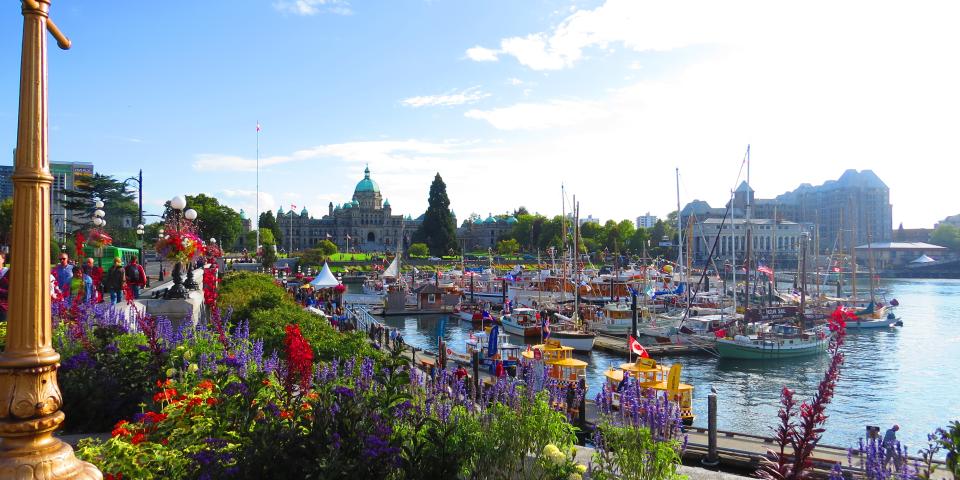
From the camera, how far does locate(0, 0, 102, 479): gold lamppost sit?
2.71 metres

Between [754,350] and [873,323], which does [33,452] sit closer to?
[754,350]

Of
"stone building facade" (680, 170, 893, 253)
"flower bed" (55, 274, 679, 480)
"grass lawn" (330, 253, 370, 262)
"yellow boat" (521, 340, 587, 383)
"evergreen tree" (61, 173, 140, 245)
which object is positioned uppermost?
"stone building facade" (680, 170, 893, 253)

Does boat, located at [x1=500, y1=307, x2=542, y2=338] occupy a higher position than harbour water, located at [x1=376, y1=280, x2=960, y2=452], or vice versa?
boat, located at [x1=500, y1=307, x2=542, y2=338]

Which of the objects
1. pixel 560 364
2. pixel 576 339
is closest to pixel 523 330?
pixel 576 339

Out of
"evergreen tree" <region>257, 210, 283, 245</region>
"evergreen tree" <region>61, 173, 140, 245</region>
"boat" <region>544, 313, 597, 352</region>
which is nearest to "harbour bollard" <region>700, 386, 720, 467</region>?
"boat" <region>544, 313, 597, 352</region>

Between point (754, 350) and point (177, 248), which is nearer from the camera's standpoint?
point (177, 248)

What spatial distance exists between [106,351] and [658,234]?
142m

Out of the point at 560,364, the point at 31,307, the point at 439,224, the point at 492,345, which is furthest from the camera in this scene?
the point at 439,224

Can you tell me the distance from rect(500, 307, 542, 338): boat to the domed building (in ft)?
390

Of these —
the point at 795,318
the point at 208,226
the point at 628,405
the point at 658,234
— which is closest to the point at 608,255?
the point at 658,234

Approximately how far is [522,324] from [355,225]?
125376 mm

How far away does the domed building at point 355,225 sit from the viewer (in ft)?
530

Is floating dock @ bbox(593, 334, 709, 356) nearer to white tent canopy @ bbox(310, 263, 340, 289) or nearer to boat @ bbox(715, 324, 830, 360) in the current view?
boat @ bbox(715, 324, 830, 360)

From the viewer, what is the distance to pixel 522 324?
41.2 metres
